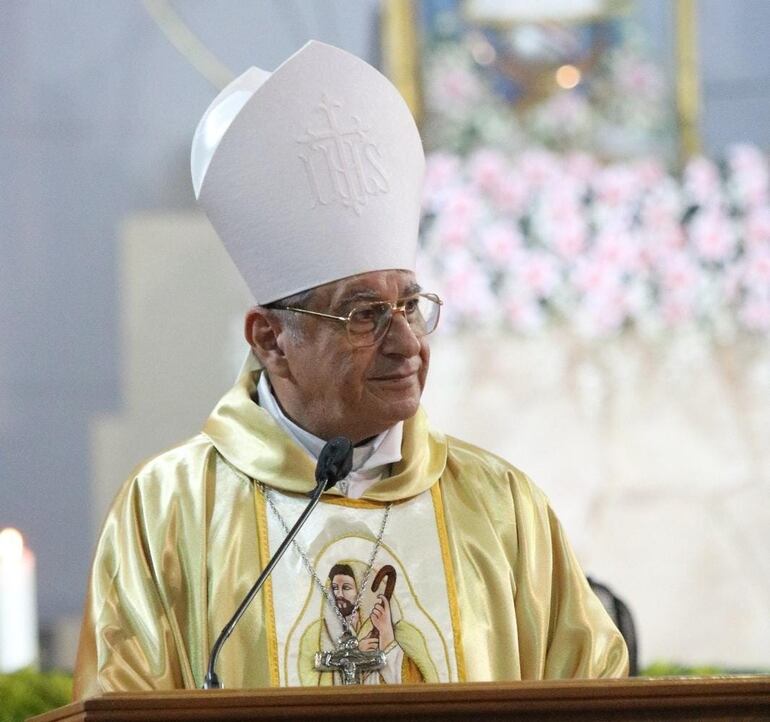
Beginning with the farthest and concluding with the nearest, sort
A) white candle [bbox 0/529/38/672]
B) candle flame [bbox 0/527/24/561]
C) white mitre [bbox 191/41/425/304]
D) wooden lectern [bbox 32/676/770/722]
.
Answer: candle flame [bbox 0/527/24/561] < white candle [bbox 0/529/38/672] < white mitre [bbox 191/41/425/304] < wooden lectern [bbox 32/676/770/722]

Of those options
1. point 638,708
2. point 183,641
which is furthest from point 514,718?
point 183,641

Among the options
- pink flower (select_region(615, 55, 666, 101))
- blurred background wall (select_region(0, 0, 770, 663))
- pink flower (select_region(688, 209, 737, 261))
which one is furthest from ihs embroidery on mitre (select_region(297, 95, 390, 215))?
pink flower (select_region(615, 55, 666, 101))

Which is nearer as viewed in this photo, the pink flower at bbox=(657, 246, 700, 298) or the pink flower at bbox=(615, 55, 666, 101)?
the pink flower at bbox=(657, 246, 700, 298)

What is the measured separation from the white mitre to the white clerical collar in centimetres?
27

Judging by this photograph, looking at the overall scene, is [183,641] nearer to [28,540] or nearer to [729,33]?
[28,540]

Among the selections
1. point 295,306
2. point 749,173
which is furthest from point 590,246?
point 295,306

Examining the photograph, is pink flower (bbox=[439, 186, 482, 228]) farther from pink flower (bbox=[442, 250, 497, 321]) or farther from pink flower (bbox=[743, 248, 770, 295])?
pink flower (bbox=[743, 248, 770, 295])

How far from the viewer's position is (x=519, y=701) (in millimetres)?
2207

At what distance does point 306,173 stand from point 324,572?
0.82m

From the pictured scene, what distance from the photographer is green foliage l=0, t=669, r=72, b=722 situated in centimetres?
362

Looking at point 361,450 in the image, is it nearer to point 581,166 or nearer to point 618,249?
point 618,249

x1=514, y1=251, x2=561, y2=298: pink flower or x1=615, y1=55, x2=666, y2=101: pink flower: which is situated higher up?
x1=615, y1=55, x2=666, y2=101: pink flower

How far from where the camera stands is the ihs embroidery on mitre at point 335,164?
10.9ft

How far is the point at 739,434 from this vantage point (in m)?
6.15
